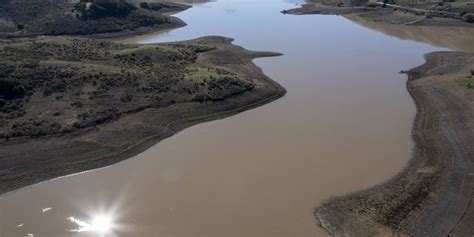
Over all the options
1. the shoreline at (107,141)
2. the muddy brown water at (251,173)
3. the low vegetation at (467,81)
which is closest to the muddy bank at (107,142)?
the shoreline at (107,141)

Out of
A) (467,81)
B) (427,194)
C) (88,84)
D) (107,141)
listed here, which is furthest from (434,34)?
(107,141)

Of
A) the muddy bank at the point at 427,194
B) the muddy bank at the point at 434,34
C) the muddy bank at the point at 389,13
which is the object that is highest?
the muddy bank at the point at 389,13

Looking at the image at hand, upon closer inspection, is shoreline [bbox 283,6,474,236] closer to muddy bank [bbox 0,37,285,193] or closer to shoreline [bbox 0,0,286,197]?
shoreline [bbox 0,0,286,197]

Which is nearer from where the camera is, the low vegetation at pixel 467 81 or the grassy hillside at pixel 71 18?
the low vegetation at pixel 467 81

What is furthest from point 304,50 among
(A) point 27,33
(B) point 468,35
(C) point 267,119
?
(A) point 27,33

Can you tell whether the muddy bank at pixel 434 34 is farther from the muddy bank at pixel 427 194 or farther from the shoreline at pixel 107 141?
the shoreline at pixel 107 141

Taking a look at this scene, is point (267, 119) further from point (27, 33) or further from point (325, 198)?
point (27, 33)

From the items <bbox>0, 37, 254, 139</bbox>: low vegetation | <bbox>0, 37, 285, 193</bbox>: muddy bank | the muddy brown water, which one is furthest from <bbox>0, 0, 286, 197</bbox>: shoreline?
<bbox>0, 37, 254, 139</bbox>: low vegetation
